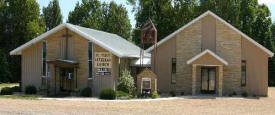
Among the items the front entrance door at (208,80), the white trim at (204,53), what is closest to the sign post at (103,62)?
the white trim at (204,53)

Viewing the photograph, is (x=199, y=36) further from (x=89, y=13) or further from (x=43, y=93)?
(x=89, y=13)

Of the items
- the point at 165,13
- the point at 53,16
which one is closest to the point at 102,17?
the point at 53,16

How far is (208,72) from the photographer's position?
102ft

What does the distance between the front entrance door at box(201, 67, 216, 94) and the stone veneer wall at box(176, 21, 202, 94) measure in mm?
955

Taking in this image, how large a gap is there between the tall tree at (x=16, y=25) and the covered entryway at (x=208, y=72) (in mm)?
26242

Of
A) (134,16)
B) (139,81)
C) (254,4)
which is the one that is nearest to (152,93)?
(139,81)

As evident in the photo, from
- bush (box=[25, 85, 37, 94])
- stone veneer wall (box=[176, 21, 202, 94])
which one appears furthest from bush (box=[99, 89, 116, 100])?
stone veneer wall (box=[176, 21, 202, 94])

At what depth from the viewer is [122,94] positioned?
86.9 ft

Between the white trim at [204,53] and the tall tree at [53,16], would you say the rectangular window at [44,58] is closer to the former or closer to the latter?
the white trim at [204,53]

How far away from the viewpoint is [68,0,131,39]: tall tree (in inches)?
2347

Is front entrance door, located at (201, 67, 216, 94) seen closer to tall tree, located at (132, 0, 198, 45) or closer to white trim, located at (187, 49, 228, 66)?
white trim, located at (187, 49, 228, 66)

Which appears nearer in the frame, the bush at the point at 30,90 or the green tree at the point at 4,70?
the bush at the point at 30,90

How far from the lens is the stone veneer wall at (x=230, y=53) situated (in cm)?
3078

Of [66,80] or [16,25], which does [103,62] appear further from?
[16,25]
